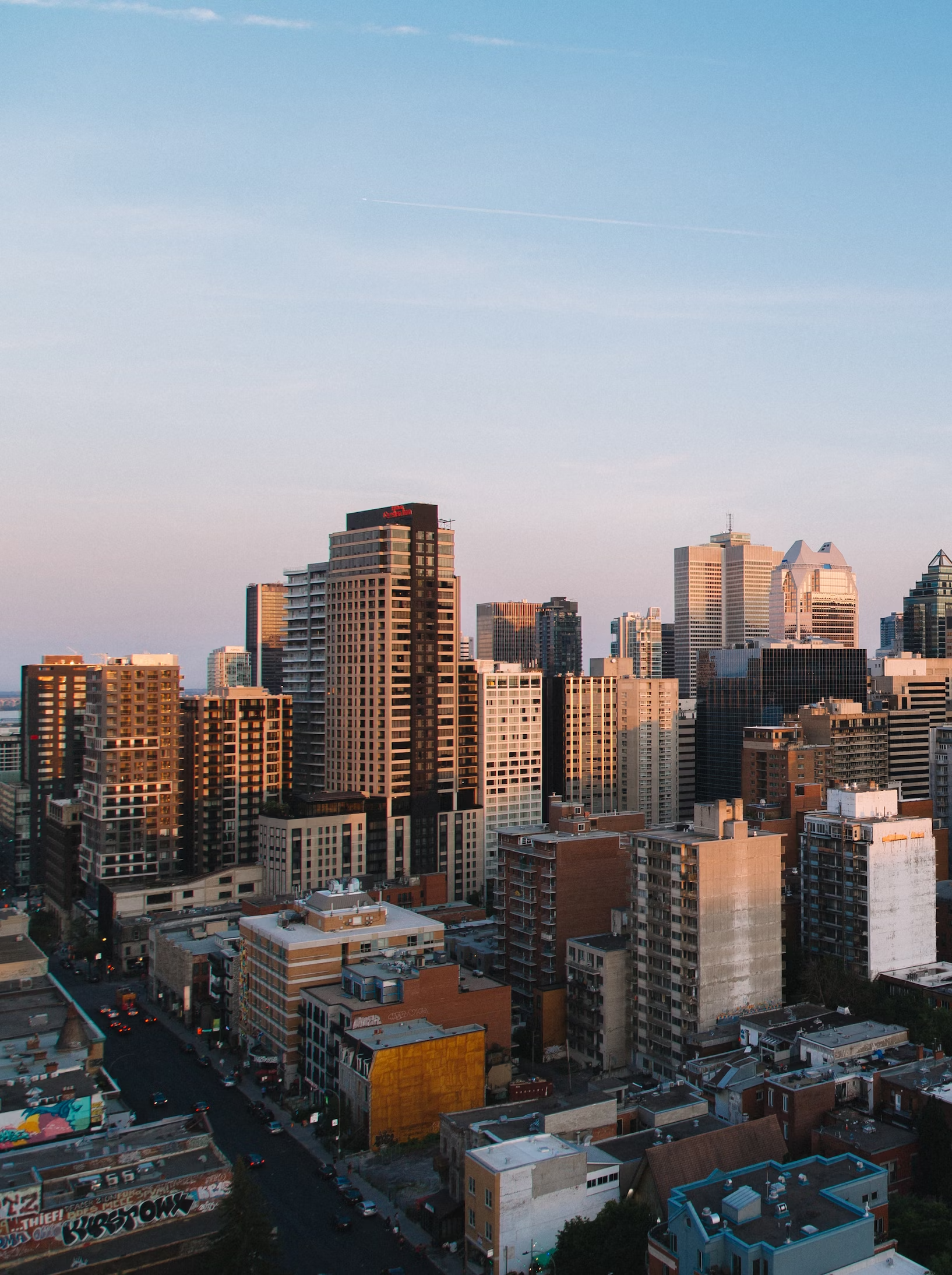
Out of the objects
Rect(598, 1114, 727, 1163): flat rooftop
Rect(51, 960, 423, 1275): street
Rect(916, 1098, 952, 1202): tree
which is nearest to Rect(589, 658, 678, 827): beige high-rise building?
Rect(51, 960, 423, 1275): street

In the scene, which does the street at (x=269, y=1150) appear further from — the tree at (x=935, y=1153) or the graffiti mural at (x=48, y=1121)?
the tree at (x=935, y=1153)

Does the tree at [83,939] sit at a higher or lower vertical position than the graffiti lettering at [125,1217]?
lower

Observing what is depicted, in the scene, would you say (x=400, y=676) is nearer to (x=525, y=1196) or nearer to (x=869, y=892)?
(x=869, y=892)

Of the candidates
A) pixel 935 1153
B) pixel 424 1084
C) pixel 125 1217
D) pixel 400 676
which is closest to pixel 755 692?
pixel 400 676

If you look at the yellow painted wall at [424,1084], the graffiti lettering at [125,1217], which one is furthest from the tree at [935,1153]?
the graffiti lettering at [125,1217]

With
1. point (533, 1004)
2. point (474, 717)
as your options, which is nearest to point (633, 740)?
point (474, 717)

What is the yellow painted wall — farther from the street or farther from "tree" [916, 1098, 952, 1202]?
"tree" [916, 1098, 952, 1202]
